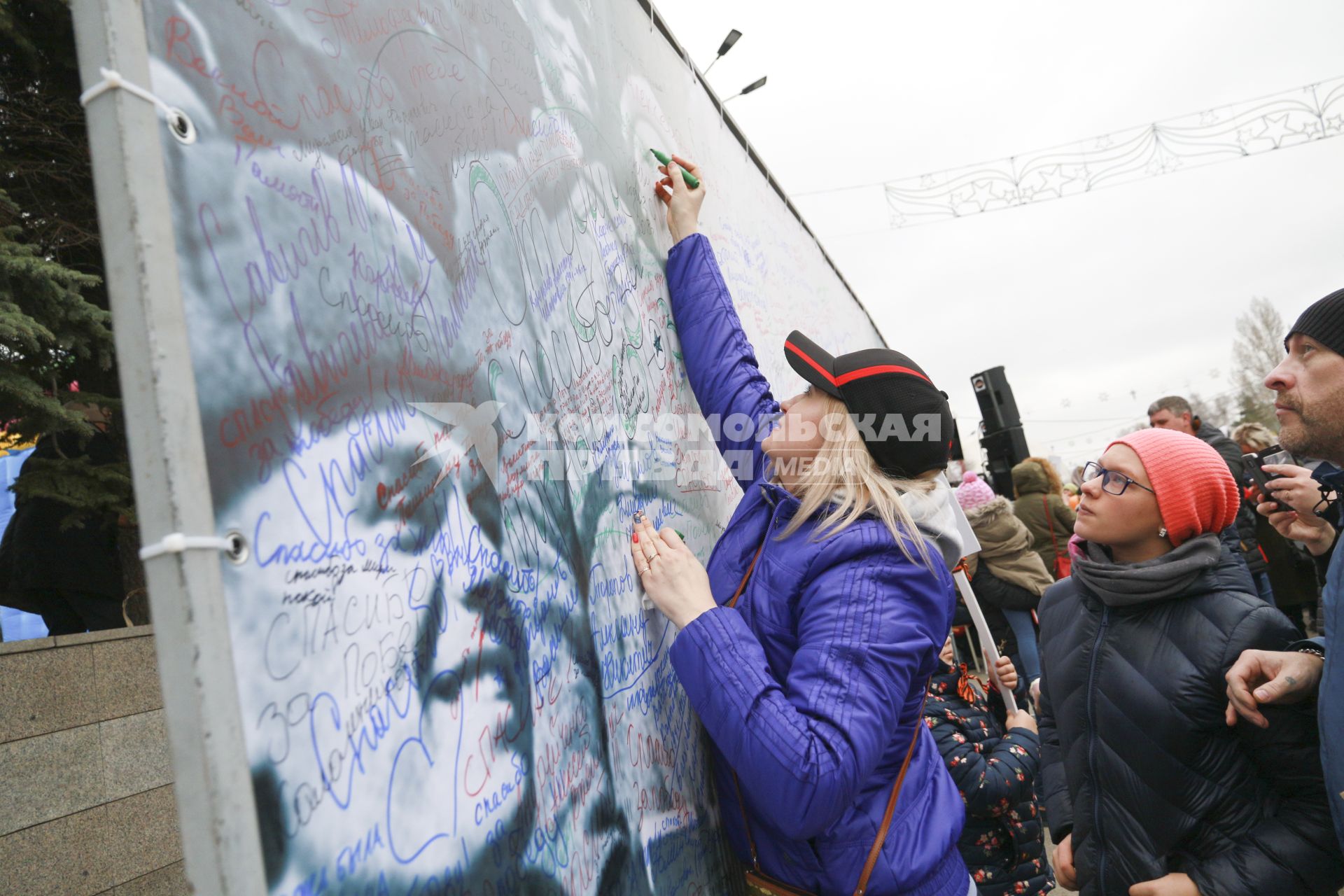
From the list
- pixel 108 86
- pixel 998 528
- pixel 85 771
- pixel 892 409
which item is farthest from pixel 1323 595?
pixel 998 528

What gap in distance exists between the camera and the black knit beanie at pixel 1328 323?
66.1 inches

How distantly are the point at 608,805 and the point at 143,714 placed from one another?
208 centimetres

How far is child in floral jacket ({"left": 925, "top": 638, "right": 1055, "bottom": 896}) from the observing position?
2.28 meters

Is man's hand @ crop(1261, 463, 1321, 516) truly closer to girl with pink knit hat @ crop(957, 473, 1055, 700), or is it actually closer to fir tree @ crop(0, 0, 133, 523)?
girl with pink knit hat @ crop(957, 473, 1055, 700)

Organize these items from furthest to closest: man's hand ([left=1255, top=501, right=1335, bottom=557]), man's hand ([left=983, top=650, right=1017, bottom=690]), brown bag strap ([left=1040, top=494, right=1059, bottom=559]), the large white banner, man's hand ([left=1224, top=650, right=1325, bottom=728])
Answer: brown bag strap ([left=1040, top=494, right=1059, bottom=559]), man's hand ([left=983, top=650, right=1017, bottom=690]), man's hand ([left=1255, top=501, right=1335, bottom=557]), man's hand ([left=1224, top=650, right=1325, bottom=728]), the large white banner

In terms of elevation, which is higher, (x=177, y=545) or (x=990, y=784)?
(x=177, y=545)

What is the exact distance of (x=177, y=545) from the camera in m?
0.67

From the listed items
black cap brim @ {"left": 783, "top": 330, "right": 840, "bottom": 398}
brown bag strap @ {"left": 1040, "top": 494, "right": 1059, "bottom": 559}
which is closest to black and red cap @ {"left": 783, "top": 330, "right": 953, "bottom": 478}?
black cap brim @ {"left": 783, "top": 330, "right": 840, "bottom": 398}

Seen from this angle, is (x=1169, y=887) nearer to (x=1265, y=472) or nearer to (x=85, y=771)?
(x=1265, y=472)

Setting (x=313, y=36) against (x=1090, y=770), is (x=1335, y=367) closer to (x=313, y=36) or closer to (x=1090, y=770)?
(x=1090, y=770)

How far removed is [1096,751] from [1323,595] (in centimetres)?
62

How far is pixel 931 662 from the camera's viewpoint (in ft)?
4.93

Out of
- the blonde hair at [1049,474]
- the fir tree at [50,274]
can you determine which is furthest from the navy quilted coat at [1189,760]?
the blonde hair at [1049,474]

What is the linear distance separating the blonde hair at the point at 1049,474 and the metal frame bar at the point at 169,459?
5982 millimetres
